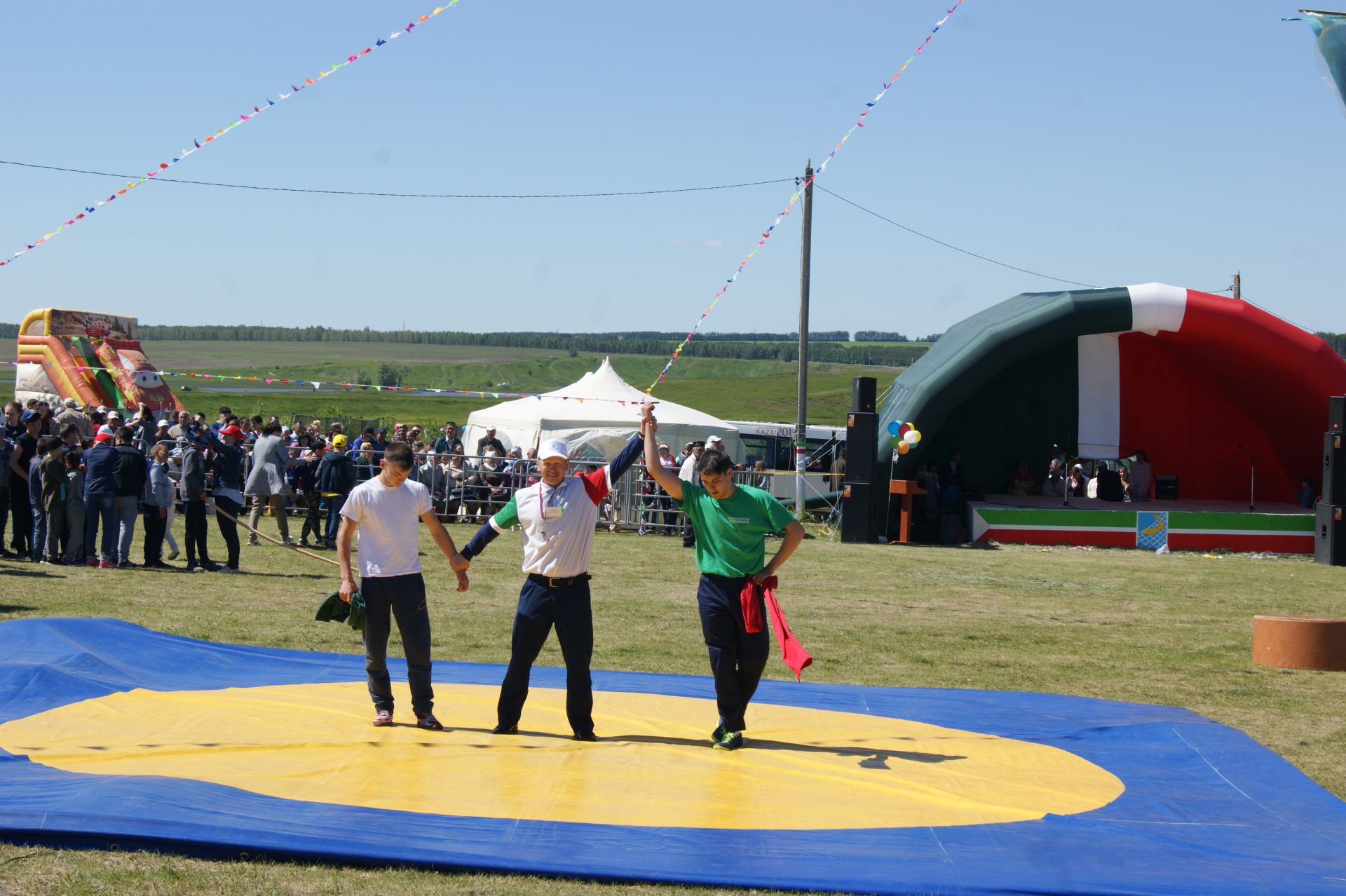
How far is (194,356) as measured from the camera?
132m

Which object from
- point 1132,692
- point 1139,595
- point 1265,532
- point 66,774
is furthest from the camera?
point 1265,532

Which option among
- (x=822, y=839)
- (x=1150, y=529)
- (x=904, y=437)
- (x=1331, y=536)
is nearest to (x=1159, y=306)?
(x=1150, y=529)

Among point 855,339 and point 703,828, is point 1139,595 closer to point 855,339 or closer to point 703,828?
point 703,828

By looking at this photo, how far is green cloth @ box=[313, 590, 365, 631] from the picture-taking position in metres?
6.86

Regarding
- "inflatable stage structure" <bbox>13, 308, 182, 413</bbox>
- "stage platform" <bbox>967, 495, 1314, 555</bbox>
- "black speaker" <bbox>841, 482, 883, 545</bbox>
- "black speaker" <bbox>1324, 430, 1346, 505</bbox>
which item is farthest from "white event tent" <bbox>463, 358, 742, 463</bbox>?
"black speaker" <bbox>1324, 430, 1346, 505</bbox>

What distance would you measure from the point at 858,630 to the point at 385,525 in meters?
5.66

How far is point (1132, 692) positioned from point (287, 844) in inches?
245

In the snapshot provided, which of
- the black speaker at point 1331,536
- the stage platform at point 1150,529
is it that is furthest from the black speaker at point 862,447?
the black speaker at point 1331,536

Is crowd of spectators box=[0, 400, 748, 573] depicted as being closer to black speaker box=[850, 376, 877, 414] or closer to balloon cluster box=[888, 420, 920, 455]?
black speaker box=[850, 376, 877, 414]

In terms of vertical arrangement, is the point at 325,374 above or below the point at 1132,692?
above

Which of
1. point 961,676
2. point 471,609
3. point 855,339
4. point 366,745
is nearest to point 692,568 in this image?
point 471,609

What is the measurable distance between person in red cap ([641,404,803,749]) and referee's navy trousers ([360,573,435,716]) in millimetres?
1518

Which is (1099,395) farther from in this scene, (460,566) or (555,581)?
(460,566)

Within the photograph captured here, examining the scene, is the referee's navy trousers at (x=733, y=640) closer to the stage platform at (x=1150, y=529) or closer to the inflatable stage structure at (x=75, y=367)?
the stage platform at (x=1150, y=529)
